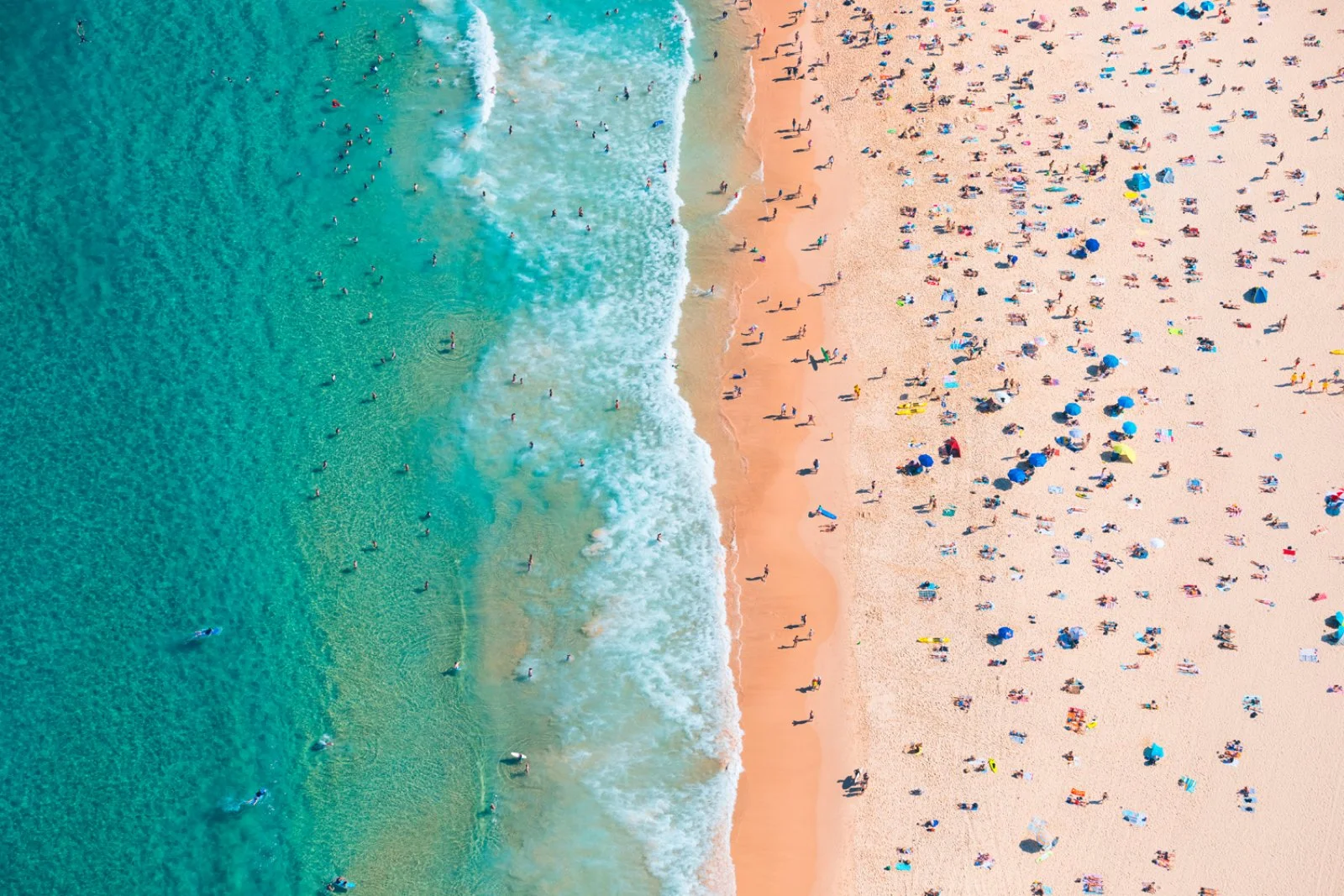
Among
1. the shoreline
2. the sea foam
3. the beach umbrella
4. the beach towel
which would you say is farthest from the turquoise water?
the beach umbrella

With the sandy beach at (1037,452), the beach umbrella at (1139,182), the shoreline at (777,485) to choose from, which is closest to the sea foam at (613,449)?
the shoreline at (777,485)

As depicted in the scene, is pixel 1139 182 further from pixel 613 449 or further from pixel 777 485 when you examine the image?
pixel 613 449

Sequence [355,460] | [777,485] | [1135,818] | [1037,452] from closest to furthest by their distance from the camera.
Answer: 1. [1135,818]
2. [777,485]
3. [1037,452]
4. [355,460]

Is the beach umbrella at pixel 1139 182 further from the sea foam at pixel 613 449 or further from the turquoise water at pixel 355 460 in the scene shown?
the sea foam at pixel 613 449

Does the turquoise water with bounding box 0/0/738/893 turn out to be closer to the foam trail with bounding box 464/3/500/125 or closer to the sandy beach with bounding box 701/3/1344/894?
the foam trail with bounding box 464/3/500/125

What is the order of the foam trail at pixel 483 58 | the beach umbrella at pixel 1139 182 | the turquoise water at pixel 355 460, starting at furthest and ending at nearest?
the foam trail at pixel 483 58
the beach umbrella at pixel 1139 182
the turquoise water at pixel 355 460

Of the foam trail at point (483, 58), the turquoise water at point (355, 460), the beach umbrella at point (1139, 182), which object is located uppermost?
the beach umbrella at point (1139, 182)

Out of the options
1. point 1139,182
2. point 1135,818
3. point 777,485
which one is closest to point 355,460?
point 777,485

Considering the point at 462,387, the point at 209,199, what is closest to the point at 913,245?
the point at 462,387
